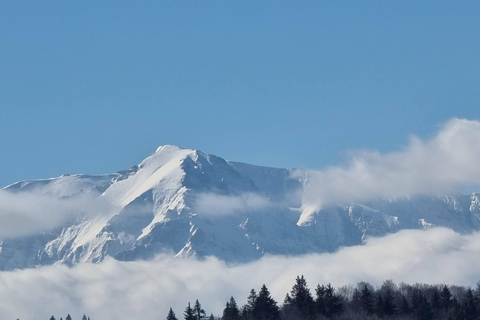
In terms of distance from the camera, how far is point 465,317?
200m

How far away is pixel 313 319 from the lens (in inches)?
7864

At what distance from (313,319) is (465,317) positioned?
21727mm
